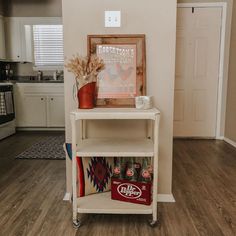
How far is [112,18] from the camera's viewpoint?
75.8 inches

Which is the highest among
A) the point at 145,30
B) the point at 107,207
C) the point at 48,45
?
the point at 48,45

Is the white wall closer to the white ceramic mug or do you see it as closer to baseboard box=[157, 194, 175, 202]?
the white ceramic mug

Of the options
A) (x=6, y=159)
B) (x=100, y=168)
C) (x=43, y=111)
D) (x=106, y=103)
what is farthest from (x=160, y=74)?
(x=43, y=111)

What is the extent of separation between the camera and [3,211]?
6.34 feet

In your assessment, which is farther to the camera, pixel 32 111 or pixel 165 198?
pixel 32 111

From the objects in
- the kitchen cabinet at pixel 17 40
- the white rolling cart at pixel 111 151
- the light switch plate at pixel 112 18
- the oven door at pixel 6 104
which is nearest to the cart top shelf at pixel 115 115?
the white rolling cart at pixel 111 151

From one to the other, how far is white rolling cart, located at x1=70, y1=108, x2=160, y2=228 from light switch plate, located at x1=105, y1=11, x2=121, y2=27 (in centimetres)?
65

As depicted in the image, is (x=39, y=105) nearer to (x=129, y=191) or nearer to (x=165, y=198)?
(x=165, y=198)

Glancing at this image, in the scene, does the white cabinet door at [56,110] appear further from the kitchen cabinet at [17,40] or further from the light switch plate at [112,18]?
the light switch plate at [112,18]

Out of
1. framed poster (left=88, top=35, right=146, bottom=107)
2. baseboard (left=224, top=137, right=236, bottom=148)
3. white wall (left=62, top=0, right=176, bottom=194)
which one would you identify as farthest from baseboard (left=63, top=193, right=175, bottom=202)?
baseboard (left=224, top=137, right=236, bottom=148)

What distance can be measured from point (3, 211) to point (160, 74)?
150 centimetres

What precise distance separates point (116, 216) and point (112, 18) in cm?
139

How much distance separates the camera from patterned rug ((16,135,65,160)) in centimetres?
323

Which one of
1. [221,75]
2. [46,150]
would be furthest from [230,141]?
[46,150]
